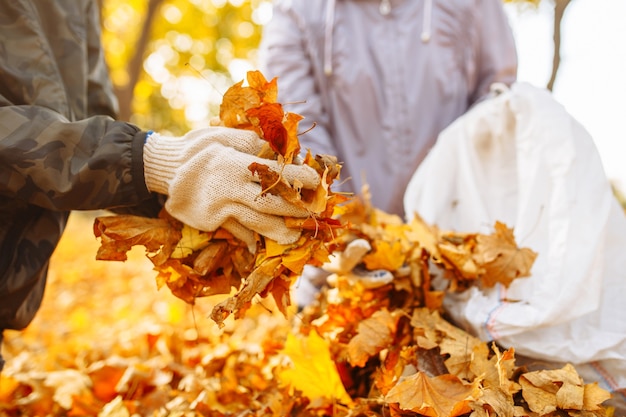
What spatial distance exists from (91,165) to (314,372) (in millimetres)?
751

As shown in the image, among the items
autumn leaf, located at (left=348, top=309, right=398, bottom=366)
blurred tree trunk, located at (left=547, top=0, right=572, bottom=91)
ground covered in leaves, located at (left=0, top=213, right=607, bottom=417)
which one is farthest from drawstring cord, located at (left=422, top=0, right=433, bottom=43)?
blurred tree trunk, located at (left=547, top=0, right=572, bottom=91)

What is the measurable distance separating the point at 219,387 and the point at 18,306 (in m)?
0.59

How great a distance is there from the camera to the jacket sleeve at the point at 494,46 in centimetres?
212

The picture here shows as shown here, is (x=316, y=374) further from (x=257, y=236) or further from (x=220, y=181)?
(x=220, y=181)

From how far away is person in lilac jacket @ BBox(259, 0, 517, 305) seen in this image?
2049 millimetres

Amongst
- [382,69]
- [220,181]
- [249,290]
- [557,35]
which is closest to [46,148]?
[220,181]

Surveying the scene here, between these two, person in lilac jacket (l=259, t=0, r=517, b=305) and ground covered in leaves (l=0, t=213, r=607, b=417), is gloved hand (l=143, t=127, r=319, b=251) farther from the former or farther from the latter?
person in lilac jacket (l=259, t=0, r=517, b=305)

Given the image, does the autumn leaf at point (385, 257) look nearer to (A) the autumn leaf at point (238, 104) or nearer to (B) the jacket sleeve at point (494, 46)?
(A) the autumn leaf at point (238, 104)

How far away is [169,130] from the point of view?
20.5 metres

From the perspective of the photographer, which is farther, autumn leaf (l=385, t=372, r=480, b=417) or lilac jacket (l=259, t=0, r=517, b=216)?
lilac jacket (l=259, t=0, r=517, b=216)

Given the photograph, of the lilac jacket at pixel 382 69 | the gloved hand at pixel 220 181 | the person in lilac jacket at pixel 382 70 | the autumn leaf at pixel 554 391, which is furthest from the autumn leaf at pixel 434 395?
the lilac jacket at pixel 382 69

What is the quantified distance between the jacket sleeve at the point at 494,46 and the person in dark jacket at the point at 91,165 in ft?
4.54

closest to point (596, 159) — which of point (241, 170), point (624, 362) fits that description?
point (624, 362)

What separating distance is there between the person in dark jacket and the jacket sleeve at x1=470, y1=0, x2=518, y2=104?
54.5 inches
